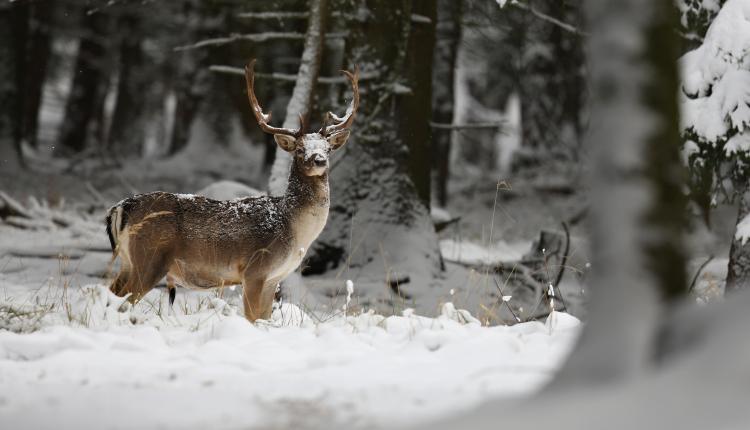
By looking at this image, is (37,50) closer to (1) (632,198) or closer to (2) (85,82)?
(2) (85,82)

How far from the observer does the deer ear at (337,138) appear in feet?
21.6

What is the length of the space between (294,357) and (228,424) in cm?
127

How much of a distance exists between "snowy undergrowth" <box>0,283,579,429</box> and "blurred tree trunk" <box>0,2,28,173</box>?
1485 centimetres

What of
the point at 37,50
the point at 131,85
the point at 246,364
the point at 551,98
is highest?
the point at 551,98

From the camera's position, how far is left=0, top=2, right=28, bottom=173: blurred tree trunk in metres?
19.1

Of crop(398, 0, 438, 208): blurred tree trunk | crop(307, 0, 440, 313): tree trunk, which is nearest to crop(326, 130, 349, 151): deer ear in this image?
crop(307, 0, 440, 313): tree trunk

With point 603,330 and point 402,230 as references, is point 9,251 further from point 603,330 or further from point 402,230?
point 603,330

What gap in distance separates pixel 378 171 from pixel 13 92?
13051 mm

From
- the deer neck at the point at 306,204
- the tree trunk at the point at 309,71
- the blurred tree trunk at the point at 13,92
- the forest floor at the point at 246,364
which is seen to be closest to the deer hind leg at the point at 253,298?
the forest floor at the point at 246,364

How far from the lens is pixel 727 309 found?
272 centimetres

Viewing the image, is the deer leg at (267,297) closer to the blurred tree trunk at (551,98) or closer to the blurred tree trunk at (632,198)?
the blurred tree trunk at (632,198)

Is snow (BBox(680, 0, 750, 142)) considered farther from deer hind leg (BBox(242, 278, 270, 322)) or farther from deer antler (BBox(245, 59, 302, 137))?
deer hind leg (BBox(242, 278, 270, 322))

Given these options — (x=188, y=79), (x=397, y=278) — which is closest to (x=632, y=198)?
(x=397, y=278)

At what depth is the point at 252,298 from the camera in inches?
237
